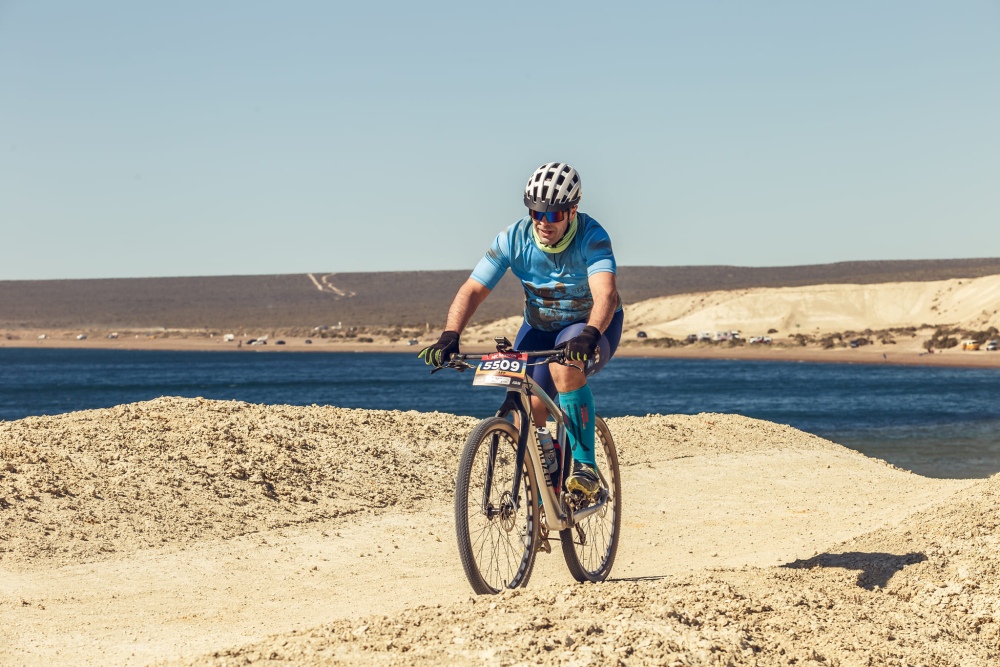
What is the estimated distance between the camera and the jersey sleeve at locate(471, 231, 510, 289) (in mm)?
6684

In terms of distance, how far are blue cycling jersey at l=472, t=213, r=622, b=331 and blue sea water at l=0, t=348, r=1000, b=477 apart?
14457mm

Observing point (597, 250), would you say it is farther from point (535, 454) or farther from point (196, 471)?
point (196, 471)

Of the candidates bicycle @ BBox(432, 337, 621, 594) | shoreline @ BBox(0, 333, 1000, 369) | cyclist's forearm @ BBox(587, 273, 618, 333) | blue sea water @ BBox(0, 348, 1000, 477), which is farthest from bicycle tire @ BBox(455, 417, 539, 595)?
shoreline @ BBox(0, 333, 1000, 369)

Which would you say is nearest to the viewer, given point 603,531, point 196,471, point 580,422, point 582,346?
point 582,346

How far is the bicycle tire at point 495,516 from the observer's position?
5973mm

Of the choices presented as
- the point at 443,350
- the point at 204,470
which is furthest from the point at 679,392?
the point at 443,350

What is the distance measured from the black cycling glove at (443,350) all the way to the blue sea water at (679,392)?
15.0 m

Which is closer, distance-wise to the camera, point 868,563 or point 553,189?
point 553,189

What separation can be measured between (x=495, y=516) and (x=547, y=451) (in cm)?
54

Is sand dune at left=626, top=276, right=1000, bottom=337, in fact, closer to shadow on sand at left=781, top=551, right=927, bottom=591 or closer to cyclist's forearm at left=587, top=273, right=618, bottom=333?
shadow on sand at left=781, top=551, right=927, bottom=591

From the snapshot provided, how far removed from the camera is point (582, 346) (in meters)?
5.98

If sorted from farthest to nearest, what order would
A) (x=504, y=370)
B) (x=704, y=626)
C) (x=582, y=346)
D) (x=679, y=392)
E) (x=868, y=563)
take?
(x=679, y=392) → (x=868, y=563) → (x=504, y=370) → (x=582, y=346) → (x=704, y=626)

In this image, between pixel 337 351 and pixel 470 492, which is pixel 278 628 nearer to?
pixel 470 492

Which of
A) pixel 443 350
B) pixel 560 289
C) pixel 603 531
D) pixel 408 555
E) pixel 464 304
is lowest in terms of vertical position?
pixel 408 555
